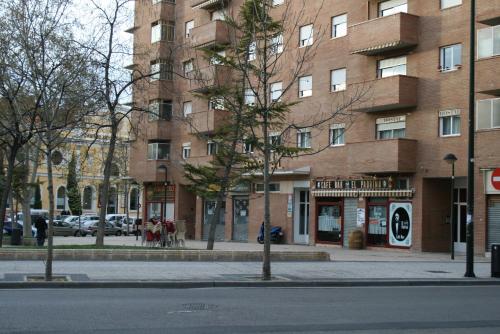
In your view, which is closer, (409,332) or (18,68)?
(409,332)

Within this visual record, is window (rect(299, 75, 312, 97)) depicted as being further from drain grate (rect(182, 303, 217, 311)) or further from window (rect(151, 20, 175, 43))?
drain grate (rect(182, 303, 217, 311))

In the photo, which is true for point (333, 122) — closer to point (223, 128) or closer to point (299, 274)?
point (223, 128)

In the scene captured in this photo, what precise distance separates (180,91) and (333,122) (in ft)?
45.7

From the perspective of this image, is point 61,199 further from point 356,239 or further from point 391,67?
point 391,67

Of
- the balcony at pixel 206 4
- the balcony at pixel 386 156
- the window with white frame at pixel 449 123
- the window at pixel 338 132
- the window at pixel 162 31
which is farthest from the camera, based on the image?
the window at pixel 162 31

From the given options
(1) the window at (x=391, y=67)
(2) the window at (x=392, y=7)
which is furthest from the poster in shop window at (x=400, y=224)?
(2) the window at (x=392, y=7)

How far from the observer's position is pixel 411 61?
32.2 meters

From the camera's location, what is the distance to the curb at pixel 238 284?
15.1 metres

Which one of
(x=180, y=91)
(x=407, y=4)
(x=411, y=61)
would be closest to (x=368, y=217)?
(x=411, y=61)

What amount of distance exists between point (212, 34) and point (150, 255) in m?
23.2

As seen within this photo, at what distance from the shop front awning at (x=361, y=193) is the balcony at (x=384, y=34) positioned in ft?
21.7

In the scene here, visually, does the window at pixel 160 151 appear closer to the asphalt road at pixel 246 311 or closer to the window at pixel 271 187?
the window at pixel 271 187

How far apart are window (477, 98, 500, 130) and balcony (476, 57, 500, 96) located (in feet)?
1.48

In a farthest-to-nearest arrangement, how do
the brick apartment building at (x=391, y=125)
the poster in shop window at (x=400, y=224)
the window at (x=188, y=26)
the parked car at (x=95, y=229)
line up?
the parked car at (x=95, y=229) → the window at (x=188, y=26) → the poster in shop window at (x=400, y=224) → the brick apartment building at (x=391, y=125)
